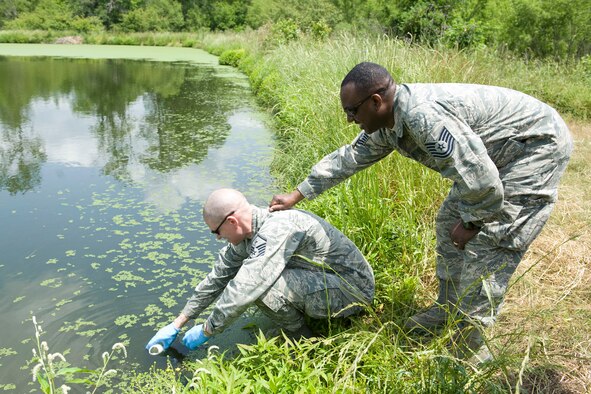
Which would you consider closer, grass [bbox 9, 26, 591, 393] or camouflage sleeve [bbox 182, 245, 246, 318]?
grass [bbox 9, 26, 591, 393]

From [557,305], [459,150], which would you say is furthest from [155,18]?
[557,305]

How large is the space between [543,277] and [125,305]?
8.56 ft

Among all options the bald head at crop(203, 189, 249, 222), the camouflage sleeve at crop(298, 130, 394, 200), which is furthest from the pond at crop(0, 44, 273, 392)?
the camouflage sleeve at crop(298, 130, 394, 200)

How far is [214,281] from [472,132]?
58.5 inches

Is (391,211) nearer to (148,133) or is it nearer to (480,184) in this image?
(480,184)

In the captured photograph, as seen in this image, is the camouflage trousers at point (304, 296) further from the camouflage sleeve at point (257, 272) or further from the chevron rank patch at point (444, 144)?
the chevron rank patch at point (444, 144)

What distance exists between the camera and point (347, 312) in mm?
2541

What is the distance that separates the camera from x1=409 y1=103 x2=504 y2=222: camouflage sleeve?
5.71 ft

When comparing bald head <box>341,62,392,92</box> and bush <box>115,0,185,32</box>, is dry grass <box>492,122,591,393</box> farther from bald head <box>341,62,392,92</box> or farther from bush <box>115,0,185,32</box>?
bush <box>115,0,185,32</box>

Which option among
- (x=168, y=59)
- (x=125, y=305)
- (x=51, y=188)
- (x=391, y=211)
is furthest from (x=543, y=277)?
(x=168, y=59)

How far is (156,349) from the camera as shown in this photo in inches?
99.3

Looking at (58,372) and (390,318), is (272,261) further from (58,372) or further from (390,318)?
(58,372)

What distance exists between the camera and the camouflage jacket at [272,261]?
2193mm

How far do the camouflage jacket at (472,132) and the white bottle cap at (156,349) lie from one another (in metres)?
1.58
